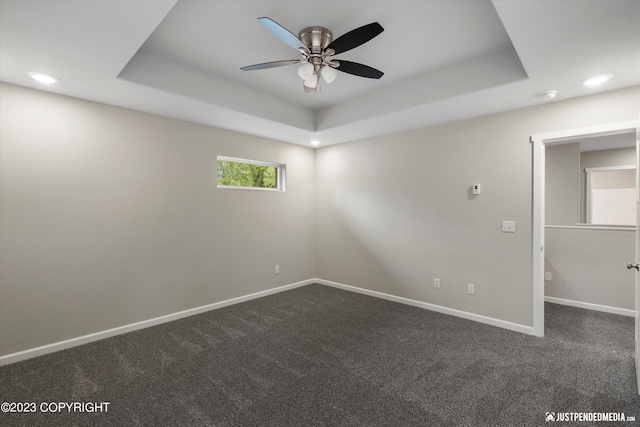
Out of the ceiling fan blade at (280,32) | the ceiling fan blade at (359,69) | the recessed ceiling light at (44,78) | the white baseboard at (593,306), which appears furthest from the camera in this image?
the white baseboard at (593,306)

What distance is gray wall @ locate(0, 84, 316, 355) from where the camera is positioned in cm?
260

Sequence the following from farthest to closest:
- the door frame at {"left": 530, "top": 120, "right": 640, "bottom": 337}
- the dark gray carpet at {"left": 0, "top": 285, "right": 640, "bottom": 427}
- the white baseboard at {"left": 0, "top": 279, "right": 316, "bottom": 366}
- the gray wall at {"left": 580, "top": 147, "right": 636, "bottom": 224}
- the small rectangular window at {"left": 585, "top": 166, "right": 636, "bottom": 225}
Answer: the small rectangular window at {"left": 585, "top": 166, "right": 636, "bottom": 225}
the gray wall at {"left": 580, "top": 147, "right": 636, "bottom": 224}
the door frame at {"left": 530, "top": 120, "right": 640, "bottom": 337}
the white baseboard at {"left": 0, "top": 279, "right": 316, "bottom": 366}
the dark gray carpet at {"left": 0, "top": 285, "right": 640, "bottom": 427}

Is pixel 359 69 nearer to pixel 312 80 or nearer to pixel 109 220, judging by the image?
pixel 312 80

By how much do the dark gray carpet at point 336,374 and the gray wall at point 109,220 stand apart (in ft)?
1.24

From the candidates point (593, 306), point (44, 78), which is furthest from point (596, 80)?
point (44, 78)

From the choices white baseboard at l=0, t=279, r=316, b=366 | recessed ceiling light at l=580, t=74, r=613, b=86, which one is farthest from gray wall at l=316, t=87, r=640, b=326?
white baseboard at l=0, t=279, r=316, b=366

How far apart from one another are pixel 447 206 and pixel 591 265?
2187 millimetres

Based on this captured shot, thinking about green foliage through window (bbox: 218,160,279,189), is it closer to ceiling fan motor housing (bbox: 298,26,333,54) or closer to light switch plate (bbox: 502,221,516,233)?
ceiling fan motor housing (bbox: 298,26,333,54)

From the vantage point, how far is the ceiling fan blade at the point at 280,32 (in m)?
1.71

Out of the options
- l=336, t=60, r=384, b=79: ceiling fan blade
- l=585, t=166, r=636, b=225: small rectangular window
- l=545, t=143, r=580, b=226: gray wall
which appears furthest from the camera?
l=585, t=166, r=636, b=225: small rectangular window

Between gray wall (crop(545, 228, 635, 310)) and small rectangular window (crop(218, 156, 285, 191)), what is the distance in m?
4.20

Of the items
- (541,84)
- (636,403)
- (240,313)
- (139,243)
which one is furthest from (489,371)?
(139,243)

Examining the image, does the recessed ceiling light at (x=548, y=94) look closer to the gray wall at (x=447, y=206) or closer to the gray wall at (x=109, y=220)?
the gray wall at (x=447, y=206)

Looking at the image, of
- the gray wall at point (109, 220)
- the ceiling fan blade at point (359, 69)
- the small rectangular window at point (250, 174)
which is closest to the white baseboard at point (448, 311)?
the gray wall at point (109, 220)
